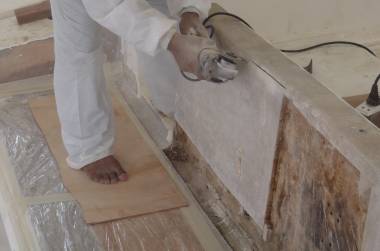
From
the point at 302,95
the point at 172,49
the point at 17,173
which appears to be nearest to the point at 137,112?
the point at 17,173

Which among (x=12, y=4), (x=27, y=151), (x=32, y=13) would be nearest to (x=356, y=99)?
→ (x=27, y=151)

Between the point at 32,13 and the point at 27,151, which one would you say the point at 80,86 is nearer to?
the point at 27,151

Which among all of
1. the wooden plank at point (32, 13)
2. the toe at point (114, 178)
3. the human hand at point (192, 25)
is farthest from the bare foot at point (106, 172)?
the wooden plank at point (32, 13)

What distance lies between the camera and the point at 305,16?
252 centimetres

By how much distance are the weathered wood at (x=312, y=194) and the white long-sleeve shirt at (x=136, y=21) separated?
39 cm

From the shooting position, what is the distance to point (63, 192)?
82.4 inches

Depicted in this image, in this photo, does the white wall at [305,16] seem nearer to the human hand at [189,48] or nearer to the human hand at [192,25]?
the human hand at [192,25]

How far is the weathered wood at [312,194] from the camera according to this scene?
4.53ft

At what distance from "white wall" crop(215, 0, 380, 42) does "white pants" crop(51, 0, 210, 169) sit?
439mm

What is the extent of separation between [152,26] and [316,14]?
1.19 m

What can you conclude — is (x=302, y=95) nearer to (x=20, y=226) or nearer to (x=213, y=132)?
(x=213, y=132)

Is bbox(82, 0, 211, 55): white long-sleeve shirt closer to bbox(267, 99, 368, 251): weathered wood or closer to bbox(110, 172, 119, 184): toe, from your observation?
bbox(267, 99, 368, 251): weathered wood

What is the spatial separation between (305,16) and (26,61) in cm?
142

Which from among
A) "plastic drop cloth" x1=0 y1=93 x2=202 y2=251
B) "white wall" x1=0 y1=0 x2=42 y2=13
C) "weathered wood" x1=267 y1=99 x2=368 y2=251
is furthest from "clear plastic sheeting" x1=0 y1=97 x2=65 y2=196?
"white wall" x1=0 y1=0 x2=42 y2=13
